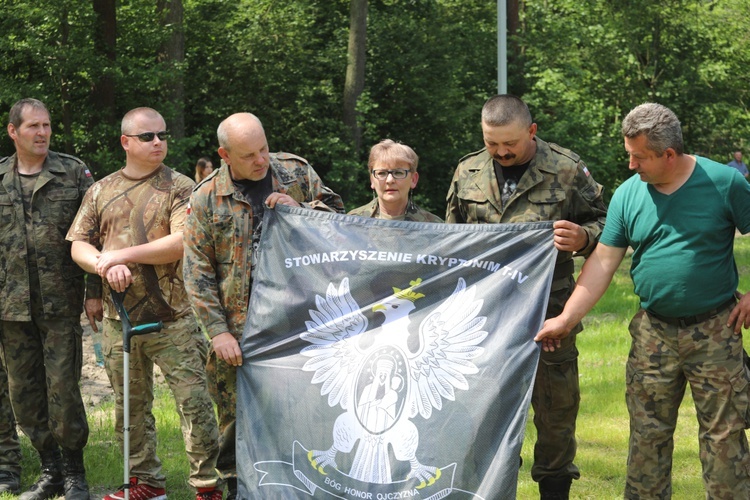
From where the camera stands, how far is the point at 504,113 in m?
4.98

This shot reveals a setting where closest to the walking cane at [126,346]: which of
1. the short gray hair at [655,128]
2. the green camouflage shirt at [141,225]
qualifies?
the green camouflage shirt at [141,225]

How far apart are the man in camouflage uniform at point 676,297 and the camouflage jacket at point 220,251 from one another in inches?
65.6

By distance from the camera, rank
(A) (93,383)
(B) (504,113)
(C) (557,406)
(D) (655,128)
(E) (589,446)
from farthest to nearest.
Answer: (A) (93,383) → (E) (589,446) → (C) (557,406) → (B) (504,113) → (D) (655,128)

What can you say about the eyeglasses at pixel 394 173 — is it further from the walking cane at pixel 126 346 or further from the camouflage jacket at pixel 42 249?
the camouflage jacket at pixel 42 249

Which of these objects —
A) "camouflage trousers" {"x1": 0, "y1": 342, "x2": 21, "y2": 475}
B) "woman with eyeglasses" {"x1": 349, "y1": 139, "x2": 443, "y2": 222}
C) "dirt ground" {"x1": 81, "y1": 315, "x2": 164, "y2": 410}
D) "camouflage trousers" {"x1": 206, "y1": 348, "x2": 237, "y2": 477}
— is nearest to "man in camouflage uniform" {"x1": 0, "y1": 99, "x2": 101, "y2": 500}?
"camouflage trousers" {"x1": 0, "y1": 342, "x2": 21, "y2": 475}

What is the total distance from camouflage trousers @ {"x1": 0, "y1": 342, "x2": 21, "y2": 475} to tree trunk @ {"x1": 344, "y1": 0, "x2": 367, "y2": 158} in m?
16.6

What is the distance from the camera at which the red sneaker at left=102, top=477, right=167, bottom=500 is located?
230 inches

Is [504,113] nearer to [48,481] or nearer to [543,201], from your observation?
[543,201]

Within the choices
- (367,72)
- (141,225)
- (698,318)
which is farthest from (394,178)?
(367,72)

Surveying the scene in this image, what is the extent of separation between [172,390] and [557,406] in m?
2.29

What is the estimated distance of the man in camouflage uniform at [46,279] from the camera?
607 centimetres

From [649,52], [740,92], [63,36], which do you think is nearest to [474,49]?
[649,52]

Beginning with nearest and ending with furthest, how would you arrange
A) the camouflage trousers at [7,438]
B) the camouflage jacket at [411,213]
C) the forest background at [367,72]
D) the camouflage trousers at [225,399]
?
the camouflage trousers at [225,399], the camouflage jacket at [411,213], the camouflage trousers at [7,438], the forest background at [367,72]

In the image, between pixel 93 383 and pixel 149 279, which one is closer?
pixel 149 279
